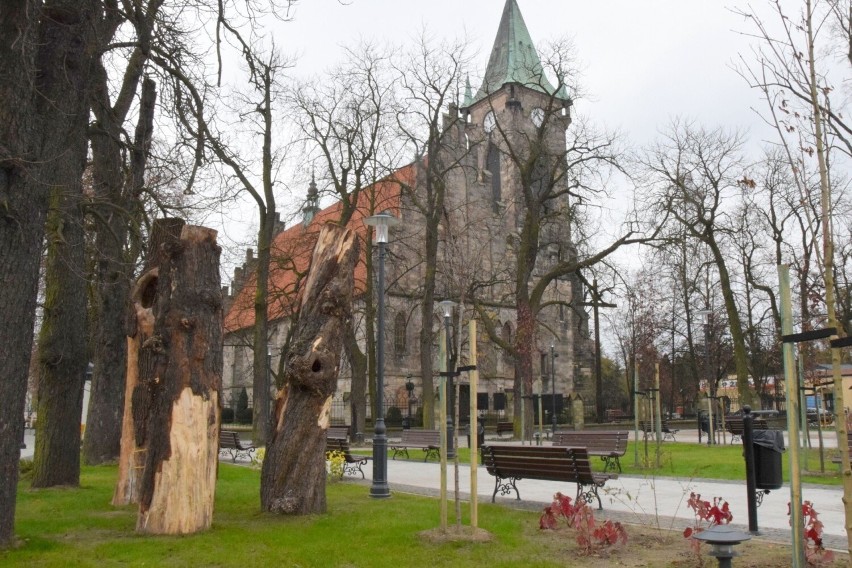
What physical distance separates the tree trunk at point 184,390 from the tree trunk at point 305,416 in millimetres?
856

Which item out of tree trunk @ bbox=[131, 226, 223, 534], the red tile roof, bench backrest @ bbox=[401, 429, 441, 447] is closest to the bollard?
tree trunk @ bbox=[131, 226, 223, 534]

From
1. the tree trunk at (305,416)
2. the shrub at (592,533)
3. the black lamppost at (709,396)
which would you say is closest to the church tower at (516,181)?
the black lamppost at (709,396)

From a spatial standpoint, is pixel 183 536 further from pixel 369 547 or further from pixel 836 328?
pixel 836 328

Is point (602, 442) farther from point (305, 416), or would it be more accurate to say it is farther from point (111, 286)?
point (111, 286)

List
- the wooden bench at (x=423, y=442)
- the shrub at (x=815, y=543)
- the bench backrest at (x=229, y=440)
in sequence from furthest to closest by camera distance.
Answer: the bench backrest at (x=229, y=440) < the wooden bench at (x=423, y=442) < the shrub at (x=815, y=543)

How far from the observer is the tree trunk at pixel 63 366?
11.2 metres

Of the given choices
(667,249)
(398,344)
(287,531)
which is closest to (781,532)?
(287,531)

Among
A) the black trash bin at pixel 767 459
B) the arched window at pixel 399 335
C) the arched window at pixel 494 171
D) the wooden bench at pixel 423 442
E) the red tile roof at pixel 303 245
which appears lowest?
the wooden bench at pixel 423 442

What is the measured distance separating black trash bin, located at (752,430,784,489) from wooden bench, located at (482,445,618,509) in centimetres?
204

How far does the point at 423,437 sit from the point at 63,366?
11.1 m

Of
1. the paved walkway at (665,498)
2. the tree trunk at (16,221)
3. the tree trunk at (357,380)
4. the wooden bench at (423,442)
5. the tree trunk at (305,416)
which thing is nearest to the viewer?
the tree trunk at (16,221)

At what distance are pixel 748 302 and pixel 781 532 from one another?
32.2m

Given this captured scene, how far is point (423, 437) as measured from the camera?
20.9m

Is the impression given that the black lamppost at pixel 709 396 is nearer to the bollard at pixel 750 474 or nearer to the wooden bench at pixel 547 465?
the wooden bench at pixel 547 465
